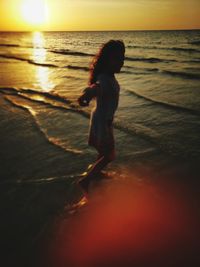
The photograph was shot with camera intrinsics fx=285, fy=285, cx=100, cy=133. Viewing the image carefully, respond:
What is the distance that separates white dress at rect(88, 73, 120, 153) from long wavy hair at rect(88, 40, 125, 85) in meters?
0.08

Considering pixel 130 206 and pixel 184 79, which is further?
pixel 184 79

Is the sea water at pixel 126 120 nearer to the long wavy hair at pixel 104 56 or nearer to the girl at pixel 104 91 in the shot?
the girl at pixel 104 91

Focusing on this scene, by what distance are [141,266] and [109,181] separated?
1.64 meters

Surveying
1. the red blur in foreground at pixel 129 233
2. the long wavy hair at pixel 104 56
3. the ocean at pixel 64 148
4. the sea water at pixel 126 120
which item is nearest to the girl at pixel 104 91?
the long wavy hair at pixel 104 56

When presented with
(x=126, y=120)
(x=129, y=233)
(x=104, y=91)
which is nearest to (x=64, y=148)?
(x=126, y=120)

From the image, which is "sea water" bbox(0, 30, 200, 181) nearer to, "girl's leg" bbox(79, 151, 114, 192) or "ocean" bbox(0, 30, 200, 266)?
"ocean" bbox(0, 30, 200, 266)

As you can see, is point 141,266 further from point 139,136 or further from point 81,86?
point 81,86

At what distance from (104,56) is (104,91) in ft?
1.26

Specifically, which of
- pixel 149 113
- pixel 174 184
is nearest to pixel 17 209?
pixel 174 184

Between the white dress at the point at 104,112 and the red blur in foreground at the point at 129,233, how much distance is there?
803 millimetres

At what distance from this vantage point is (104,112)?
3.39 metres

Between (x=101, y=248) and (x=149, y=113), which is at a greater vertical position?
(x=149, y=113)

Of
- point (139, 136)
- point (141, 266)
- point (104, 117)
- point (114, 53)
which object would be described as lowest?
point (141, 266)

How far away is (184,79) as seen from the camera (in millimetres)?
13828
